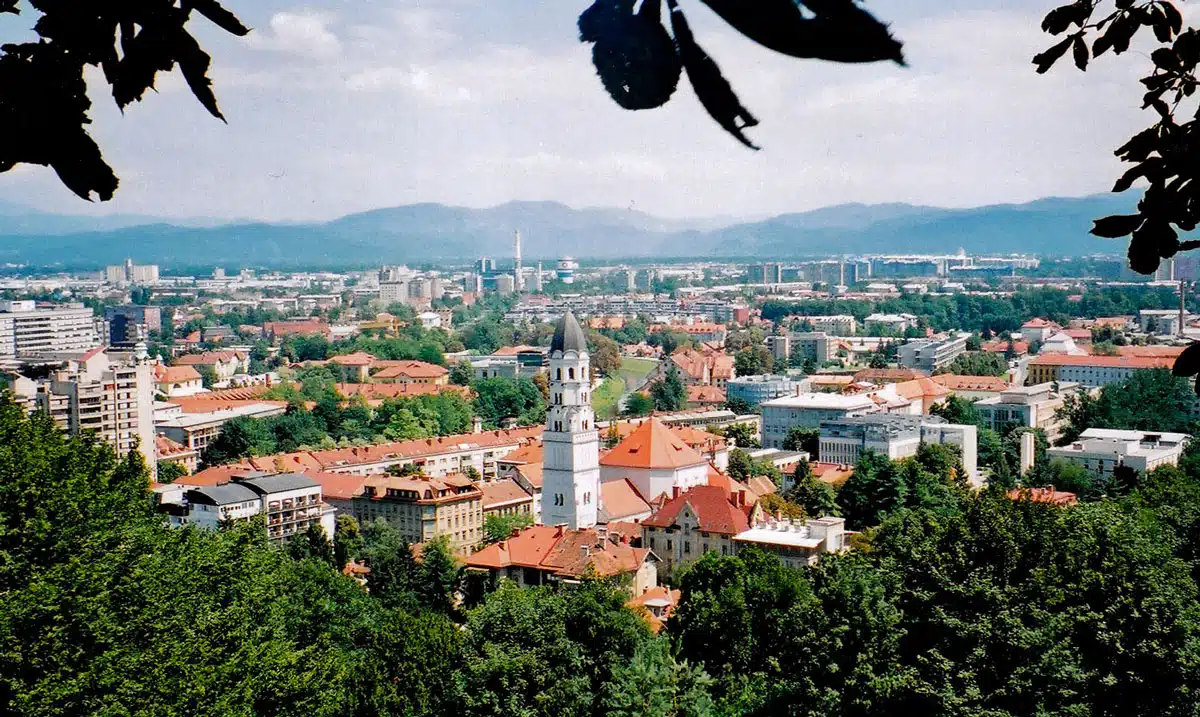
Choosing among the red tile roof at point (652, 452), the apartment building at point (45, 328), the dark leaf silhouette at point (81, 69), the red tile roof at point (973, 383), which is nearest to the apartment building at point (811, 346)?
the red tile roof at point (973, 383)

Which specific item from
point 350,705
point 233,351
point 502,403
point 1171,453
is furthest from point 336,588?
point 233,351

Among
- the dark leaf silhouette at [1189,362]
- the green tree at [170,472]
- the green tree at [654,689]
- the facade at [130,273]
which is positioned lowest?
the green tree at [170,472]

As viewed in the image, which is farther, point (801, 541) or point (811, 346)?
point (811, 346)

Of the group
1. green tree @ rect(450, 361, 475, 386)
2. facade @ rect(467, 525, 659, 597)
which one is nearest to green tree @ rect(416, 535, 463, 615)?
facade @ rect(467, 525, 659, 597)

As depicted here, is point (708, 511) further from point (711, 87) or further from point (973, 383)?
point (973, 383)

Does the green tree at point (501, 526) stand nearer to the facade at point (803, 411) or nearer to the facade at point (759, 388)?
the facade at point (803, 411)

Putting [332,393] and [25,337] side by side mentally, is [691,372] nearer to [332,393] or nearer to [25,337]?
[332,393]

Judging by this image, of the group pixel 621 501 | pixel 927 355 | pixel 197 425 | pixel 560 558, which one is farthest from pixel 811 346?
pixel 560 558
